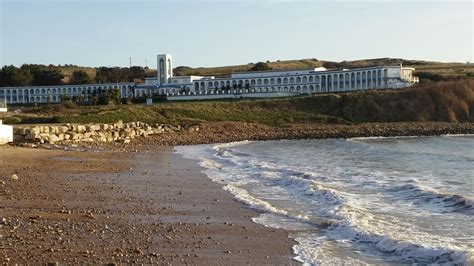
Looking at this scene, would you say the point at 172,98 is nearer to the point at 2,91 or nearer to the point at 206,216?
the point at 2,91

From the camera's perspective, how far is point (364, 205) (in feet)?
46.8

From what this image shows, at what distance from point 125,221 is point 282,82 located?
93.6m

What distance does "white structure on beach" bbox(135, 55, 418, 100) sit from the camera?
316 feet

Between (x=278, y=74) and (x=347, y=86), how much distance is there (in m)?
12.5

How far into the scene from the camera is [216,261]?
343 inches

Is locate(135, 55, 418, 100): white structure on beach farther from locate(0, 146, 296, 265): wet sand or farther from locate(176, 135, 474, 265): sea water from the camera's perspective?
locate(0, 146, 296, 265): wet sand

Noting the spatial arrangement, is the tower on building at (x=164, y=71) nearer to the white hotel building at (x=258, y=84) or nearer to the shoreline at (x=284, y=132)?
the white hotel building at (x=258, y=84)

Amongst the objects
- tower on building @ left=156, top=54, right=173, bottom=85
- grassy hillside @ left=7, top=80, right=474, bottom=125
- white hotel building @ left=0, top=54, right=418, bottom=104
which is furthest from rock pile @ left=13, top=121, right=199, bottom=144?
tower on building @ left=156, top=54, right=173, bottom=85

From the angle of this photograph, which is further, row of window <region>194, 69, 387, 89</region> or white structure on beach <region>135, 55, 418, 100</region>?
row of window <region>194, 69, 387, 89</region>

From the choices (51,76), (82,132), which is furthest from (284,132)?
(51,76)

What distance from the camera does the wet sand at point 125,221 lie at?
8.81 metres

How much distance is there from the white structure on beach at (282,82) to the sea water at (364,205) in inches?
2747

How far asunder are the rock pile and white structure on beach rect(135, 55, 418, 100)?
4629 centimetres

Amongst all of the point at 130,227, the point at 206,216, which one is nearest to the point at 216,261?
the point at 130,227
